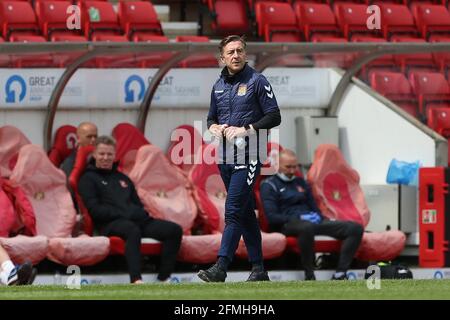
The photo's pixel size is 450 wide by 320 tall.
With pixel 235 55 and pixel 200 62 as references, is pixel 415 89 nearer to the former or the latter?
pixel 200 62

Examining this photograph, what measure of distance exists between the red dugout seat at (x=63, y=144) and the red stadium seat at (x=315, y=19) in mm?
5524

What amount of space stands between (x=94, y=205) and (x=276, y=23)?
21.3ft

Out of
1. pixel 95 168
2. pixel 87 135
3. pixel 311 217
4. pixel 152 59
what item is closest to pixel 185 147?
pixel 152 59

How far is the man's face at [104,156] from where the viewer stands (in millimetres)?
14609

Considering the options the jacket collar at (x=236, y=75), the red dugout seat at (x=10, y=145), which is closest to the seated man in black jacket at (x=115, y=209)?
the red dugout seat at (x=10, y=145)

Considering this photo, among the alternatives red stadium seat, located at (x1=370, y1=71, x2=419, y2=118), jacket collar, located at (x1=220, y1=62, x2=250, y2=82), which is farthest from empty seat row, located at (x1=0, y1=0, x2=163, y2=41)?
jacket collar, located at (x1=220, y1=62, x2=250, y2=82)

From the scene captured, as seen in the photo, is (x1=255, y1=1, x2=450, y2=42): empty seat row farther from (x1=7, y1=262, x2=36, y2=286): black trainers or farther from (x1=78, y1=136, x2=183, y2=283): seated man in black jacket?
(x1=7, y1=262, x2=36, y2=286): black trainers

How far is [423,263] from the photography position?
52.5 feet

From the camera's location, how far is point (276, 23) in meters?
20.4

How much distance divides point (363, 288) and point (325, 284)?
62 centimetres

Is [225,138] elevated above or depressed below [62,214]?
above

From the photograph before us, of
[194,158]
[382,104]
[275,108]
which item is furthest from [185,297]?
[382,104]
